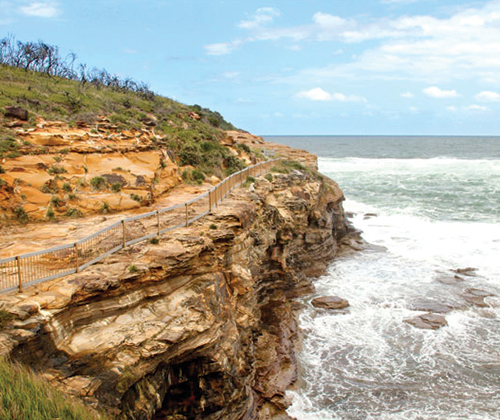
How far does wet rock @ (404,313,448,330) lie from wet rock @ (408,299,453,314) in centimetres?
65

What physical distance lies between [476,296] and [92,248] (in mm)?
17812

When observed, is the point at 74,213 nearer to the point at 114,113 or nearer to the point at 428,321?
the point at 114,113

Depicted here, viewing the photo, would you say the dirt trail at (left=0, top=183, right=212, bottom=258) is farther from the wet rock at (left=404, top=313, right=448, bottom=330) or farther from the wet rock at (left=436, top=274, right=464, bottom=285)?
the wet rock at (left=436, top=274, right=464, bottom=285)

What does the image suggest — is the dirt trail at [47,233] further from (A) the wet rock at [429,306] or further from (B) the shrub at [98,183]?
(A) the wet rock at [429,306]

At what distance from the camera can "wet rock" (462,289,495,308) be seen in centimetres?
1895

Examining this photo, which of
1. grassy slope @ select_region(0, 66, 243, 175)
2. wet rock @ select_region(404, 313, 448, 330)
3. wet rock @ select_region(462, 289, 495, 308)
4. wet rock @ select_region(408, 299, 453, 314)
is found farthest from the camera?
grassy slope @ select_region(0, 66, 243, 175)

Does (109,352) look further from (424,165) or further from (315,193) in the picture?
(424,165)

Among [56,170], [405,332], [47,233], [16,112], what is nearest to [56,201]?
[56,170]

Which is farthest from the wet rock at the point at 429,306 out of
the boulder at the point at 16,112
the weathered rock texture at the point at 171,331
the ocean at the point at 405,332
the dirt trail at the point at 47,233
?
the boulder at the point at 16,112

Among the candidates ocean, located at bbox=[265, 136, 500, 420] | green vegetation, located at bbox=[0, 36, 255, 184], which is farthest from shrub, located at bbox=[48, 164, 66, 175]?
ocean, located at bbox=[265, 136, 500, 420]

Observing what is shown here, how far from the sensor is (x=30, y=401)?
553 cm

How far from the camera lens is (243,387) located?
11.3 metres

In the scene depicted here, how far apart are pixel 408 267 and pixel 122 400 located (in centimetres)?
1951

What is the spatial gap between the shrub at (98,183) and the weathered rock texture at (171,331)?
4.50 meters
